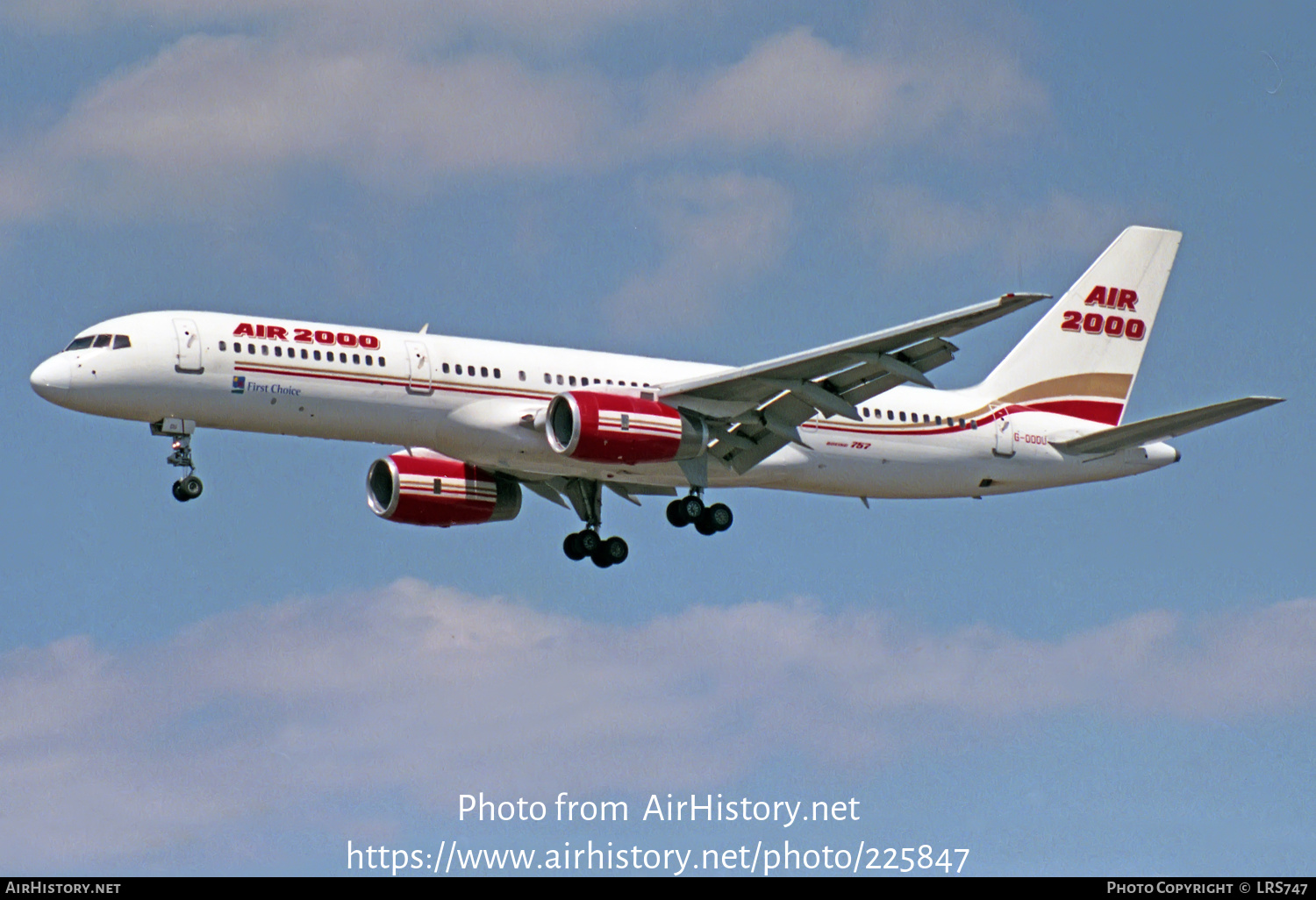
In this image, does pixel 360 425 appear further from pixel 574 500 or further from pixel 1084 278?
pixel 1084 278

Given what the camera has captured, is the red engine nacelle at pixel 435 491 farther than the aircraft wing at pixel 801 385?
Yes

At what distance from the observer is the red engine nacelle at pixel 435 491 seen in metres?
Result: 49.6

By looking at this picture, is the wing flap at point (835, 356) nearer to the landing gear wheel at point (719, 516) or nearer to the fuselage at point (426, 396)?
the fuselage at point (426, 396)

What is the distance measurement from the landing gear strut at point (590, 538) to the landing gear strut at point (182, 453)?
436 inches

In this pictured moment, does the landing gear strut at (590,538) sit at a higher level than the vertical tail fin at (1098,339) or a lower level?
lower

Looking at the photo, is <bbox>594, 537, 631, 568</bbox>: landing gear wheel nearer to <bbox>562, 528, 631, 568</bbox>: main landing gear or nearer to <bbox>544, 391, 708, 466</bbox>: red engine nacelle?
<bbox>562, 528, 631, 568</bbox>: main landing gear

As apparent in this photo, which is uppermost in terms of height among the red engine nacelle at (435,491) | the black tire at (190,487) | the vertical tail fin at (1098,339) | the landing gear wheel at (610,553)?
the vertical tail fin at (1098,339)

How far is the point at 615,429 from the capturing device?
144 feet

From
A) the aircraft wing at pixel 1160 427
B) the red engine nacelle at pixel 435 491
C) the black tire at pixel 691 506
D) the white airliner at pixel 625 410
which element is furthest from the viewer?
the red engine nacelle at pixel 435 491

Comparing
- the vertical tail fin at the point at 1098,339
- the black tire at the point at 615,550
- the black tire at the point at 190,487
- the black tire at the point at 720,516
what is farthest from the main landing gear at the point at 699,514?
the black tire at the point at 190,487

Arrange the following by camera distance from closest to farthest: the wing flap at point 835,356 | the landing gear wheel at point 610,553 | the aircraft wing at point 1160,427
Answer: the wing flap at point 835,356 → the aircraft wing at point 1160,427 → the landing gear wheel at point 610,553

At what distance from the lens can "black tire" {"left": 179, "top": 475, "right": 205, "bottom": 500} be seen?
142 feet

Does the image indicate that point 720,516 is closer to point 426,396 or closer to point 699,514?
point 699,514
